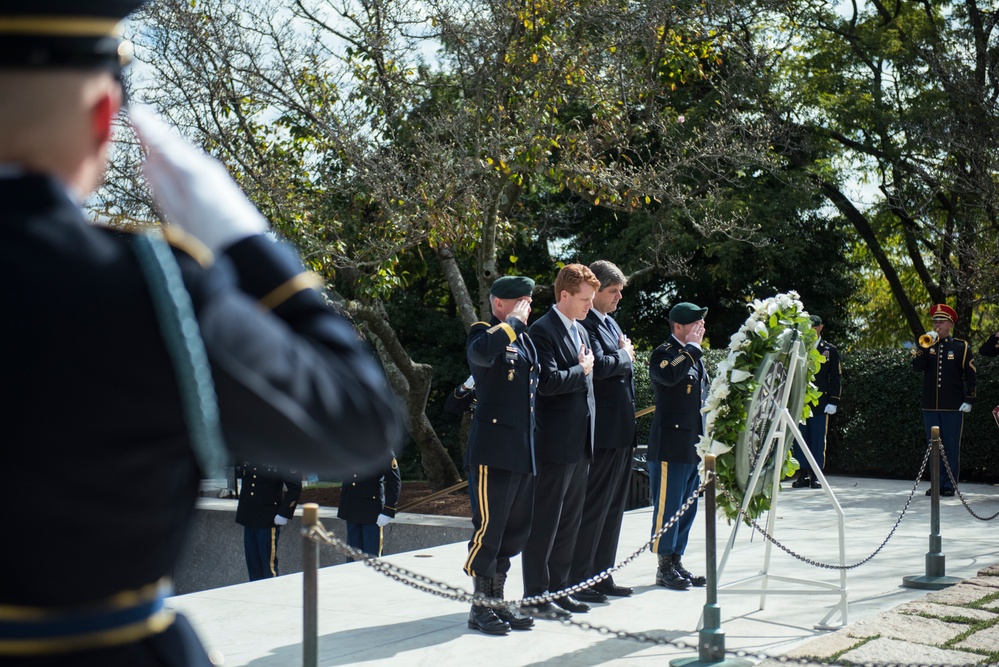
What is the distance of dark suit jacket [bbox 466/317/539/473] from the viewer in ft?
21.5

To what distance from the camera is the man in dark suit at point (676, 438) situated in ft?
26.4

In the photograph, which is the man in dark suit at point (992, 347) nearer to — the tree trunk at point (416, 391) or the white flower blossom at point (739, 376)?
the tree trunk at point (416, 391)

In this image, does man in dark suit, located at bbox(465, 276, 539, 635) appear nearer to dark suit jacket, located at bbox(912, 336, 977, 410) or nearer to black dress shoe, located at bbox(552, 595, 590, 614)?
black dress shoe, located at bbox(552, 595, 590, 614)

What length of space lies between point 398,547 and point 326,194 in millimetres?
3884

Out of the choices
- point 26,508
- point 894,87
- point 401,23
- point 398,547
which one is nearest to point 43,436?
point 26,508

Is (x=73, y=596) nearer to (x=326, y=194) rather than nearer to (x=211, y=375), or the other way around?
(x=211, y=375)

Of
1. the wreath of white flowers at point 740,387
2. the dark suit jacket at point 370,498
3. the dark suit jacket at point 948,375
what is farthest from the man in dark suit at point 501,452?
the dark suit jacket at point 948,375

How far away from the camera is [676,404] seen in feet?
27.4

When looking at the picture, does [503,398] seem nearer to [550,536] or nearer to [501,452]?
[501,452]

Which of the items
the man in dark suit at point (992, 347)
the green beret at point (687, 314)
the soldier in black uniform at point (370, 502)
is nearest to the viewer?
the green beret at point (687, 314)

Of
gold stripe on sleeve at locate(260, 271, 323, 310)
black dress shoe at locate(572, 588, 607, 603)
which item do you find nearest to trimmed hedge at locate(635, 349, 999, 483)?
black dress shoe at locate(572, 588, 607, 603)

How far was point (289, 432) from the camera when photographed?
1272 mm

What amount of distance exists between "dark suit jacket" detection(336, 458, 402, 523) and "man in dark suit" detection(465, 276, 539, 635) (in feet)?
7.33

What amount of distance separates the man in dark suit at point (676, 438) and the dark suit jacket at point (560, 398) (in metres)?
1.06
